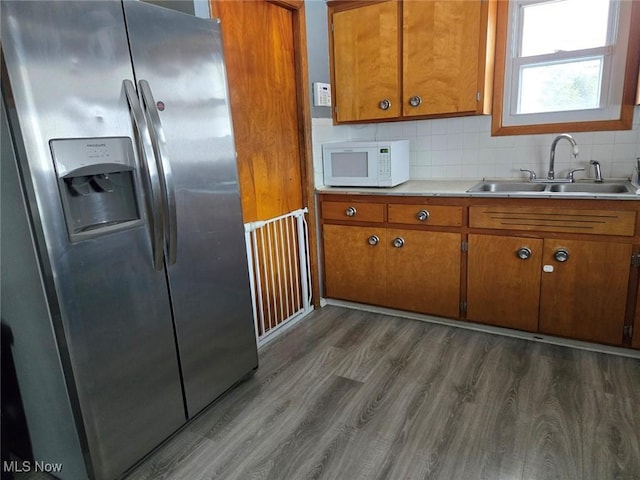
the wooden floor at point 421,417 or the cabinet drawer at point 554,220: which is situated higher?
the cabinet drawer at point 554,220

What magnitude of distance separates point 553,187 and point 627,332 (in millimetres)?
918

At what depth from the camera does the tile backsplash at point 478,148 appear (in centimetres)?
259

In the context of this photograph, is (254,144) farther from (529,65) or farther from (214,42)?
(529,65)

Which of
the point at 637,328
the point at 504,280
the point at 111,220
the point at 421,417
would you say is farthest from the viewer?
the point at 504,280

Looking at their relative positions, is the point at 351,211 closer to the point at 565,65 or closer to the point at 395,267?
the point at 395,267

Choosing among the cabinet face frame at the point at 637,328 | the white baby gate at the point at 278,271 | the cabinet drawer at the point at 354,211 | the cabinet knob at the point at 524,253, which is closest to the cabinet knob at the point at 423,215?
the cabinet drawer at the point at 354,211

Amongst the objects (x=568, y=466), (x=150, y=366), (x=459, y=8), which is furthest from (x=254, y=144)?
(x=568, y=466)

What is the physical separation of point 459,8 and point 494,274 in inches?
62.8

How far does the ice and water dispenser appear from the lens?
1.31 m

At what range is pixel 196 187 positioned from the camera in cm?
176

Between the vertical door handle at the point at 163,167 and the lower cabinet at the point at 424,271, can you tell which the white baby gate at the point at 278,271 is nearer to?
the lower cabinet at the point at 424,271

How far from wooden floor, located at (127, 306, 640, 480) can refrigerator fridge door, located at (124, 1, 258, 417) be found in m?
0.26

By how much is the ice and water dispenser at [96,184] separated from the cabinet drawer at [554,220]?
6.04 ft

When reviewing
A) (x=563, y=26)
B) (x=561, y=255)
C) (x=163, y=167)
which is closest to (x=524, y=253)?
(x=561, y=255)
